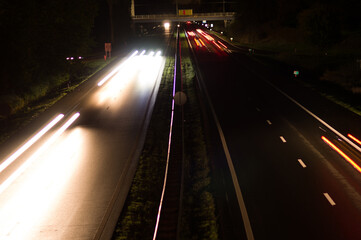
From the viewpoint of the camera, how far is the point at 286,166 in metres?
15.5

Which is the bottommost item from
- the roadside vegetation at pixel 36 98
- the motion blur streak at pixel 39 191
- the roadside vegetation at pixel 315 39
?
the motion blur streak at pixel 39 191

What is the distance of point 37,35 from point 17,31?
475 cm

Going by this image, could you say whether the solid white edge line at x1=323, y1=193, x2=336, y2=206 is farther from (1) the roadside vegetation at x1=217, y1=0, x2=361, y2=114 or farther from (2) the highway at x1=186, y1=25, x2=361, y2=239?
(1) the roadside vegetation at x1=217, y1=0, x2=361, y2=114

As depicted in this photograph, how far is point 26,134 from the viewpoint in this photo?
68.1ft

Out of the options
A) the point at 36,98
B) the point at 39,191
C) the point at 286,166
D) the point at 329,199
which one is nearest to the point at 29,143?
the point at 39,191

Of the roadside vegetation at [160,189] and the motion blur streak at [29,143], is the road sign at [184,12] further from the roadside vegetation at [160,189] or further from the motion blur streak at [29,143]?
the roadside vegetation at [160,189]

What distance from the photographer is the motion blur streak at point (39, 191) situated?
11773mm

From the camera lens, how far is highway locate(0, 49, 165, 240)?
1188 cm

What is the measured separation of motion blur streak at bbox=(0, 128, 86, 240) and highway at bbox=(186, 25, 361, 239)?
606 cm

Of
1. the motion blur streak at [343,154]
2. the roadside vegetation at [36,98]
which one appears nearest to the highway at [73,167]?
the roadside vegetation at [36,98]

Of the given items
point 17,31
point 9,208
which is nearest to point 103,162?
point 9,208

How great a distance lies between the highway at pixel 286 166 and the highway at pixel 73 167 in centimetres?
402

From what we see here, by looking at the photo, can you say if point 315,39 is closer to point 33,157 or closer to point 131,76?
point 131,76

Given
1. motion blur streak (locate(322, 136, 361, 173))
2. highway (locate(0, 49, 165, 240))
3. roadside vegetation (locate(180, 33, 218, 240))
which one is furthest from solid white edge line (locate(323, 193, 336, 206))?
highway (locate(0, 49, 165, 240))
